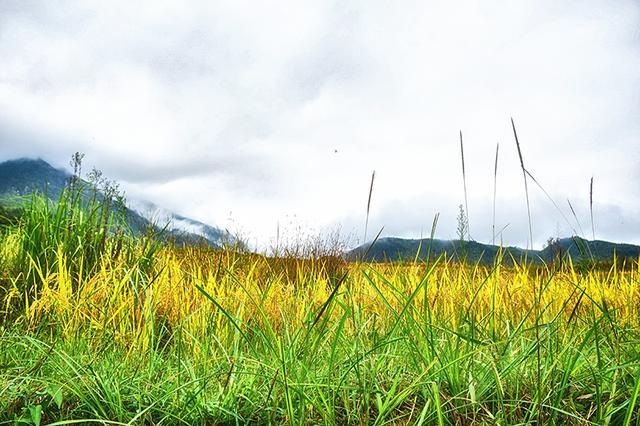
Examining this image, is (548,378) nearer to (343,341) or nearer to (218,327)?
(343,341)

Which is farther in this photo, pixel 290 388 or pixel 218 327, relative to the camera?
pixel 218 327

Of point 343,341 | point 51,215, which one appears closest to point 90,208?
point 51,215

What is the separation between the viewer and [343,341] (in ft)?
7.12

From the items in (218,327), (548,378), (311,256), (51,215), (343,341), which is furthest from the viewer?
(311,256)

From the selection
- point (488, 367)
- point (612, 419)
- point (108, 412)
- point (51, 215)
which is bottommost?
point (108, 412)

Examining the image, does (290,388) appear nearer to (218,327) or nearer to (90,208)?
(218,327)

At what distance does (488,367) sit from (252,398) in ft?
2.61

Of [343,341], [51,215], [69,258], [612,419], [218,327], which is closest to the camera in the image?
[612,419]

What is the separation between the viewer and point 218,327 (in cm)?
304

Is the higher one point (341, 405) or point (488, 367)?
point (488, 367)

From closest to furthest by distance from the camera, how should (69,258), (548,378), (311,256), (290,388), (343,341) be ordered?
1. (290,388)
2. (548,378)
3. (343,341)
4. (69,258)
5. (311,256)

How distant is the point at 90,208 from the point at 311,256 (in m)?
3.92

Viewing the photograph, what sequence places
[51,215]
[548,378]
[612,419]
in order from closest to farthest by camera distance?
[612,419]
[548,378]
[51,215]

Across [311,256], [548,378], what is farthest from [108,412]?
[311,256]
